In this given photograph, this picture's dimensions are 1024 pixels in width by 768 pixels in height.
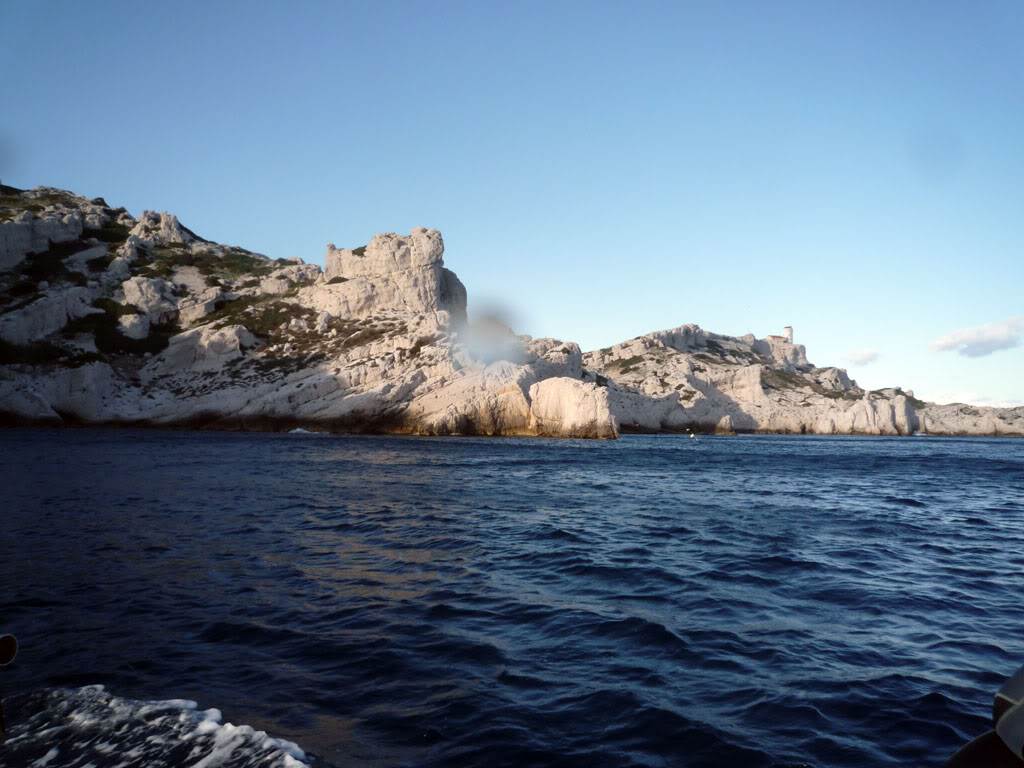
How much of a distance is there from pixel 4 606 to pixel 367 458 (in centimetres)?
2596

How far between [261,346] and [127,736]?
244 feet

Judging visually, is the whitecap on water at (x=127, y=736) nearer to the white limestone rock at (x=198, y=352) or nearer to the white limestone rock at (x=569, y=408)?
the white limestone rock at (x=569, y=408)

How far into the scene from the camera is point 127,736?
16.0 ft

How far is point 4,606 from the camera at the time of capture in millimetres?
8133

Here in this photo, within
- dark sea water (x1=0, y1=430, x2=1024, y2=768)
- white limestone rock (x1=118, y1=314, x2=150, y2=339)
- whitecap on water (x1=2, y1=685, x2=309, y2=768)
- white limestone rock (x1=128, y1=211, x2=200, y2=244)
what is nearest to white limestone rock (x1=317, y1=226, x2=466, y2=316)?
white limestone rock (x1=118, y1=314, x2=150, y2=339)

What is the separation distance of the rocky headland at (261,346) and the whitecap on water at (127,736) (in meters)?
54.1

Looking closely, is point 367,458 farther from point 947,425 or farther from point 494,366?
point 947,425

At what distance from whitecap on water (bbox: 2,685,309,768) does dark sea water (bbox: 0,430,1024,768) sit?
0.02 meters

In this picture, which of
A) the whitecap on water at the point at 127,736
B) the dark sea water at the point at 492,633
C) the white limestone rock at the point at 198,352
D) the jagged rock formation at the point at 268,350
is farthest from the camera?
the white limestone rock at the point at 198,352

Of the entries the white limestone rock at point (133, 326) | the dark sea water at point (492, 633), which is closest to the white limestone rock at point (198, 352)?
the white limestone rock at point (133, 326)

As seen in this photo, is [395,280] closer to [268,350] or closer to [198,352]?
[268,350]

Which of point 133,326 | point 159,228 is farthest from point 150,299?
point 159,228

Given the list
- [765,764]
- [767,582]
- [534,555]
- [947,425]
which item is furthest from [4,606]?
[947,425]

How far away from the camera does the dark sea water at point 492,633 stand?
4.98 m
